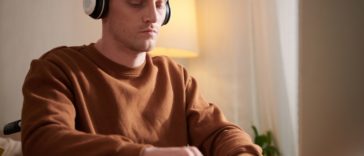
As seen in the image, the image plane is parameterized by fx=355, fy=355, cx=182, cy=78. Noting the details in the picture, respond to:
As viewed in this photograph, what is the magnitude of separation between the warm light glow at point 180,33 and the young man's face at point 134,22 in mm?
673

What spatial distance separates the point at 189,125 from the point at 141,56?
0.71 ft

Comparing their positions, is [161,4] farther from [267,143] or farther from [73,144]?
[267,143]

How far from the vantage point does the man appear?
2.28ft

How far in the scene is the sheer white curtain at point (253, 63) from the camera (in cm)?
136

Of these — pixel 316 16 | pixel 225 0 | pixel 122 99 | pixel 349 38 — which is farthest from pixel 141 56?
pixel 225 0

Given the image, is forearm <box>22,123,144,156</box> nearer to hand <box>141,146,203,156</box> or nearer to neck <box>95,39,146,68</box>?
hand <box>141,146,203,156</box>

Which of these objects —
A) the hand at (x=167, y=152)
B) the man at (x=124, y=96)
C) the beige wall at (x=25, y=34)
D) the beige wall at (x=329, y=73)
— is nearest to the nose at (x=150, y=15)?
the man at (x=124, y=96)

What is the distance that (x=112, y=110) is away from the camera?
805 mm

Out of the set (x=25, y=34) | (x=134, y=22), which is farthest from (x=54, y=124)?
(x=25, y=34)

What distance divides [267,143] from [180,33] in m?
0.60

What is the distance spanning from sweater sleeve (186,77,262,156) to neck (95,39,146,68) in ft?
0.59

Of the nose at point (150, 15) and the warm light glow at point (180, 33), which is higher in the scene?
the nose at point (150, 15)

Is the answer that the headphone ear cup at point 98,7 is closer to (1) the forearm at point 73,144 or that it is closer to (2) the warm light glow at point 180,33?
(1) the forearm at point 73,144

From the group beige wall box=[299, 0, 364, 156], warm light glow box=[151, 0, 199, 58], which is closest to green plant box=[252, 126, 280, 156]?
beige wall box=[299, 0, 364, 156]
